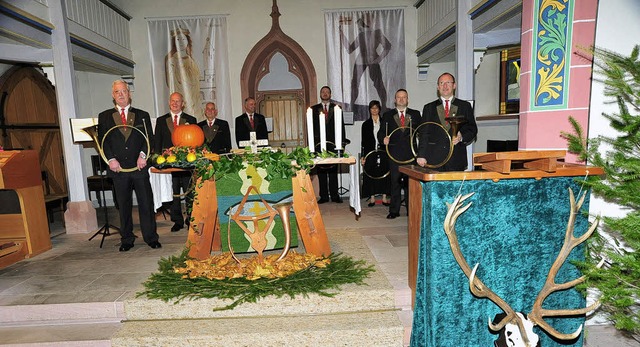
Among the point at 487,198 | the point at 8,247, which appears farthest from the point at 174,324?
the point at 8,247

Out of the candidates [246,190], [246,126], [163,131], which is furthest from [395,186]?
[163,131]

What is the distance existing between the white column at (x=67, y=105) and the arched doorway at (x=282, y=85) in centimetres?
315

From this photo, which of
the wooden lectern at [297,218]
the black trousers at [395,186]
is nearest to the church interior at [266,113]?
the black trousers at [395,186]

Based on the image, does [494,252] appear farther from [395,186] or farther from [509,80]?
[509,80]

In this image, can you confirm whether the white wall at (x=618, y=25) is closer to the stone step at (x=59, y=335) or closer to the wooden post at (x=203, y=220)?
the wooden post at (x=203, y=220)

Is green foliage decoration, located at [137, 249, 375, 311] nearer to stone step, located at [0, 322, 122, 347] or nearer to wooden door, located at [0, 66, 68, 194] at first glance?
stone step, located at [0, 322, 122, 347]

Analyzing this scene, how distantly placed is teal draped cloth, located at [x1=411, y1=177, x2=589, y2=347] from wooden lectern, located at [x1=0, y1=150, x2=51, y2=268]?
428 centimetres

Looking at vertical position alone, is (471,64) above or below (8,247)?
above

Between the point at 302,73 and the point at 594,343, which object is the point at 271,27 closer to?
the point at 302,73

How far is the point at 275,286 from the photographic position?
2.89 metres

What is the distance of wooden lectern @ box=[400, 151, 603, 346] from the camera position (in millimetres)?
2123

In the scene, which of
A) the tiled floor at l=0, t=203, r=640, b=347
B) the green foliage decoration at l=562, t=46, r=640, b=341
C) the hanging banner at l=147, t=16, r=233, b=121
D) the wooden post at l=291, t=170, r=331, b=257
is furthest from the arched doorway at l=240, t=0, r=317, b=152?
the green foliage decoration at l=562, t=46, r=640, b=341

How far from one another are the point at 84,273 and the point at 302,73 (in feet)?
17.9

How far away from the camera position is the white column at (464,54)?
5.27m
